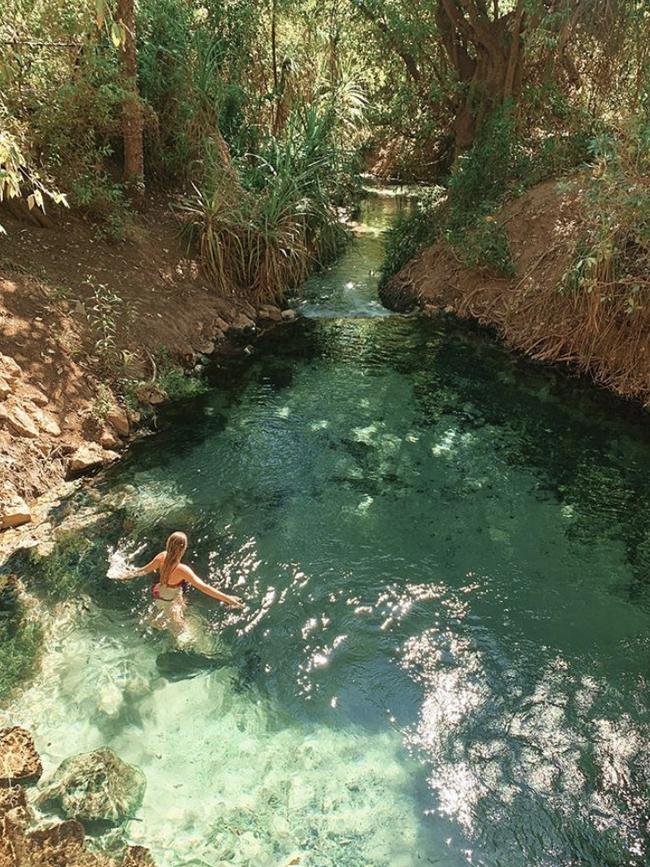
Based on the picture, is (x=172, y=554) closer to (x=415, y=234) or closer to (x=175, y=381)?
(x=175, y=381)

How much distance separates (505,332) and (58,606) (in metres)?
8.65

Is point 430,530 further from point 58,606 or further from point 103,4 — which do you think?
point 103,4

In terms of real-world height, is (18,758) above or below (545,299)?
below

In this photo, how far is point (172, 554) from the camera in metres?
5.44

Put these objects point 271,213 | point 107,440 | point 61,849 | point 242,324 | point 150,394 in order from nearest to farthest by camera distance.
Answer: point 61,849, point 107,440, point 150,394, point 271,213, point 242,324

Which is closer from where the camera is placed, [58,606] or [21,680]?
[21,680]

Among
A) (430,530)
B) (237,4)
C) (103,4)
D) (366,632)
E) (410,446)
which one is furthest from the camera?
(237,4)

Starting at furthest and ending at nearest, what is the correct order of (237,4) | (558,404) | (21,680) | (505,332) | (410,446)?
(237,4)
(505,332)
(558,404)
(410,446)
(21,680)

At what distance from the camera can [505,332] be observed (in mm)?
11516

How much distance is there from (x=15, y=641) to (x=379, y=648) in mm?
3018

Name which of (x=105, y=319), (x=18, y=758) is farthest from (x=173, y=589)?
(x=105, y=319)

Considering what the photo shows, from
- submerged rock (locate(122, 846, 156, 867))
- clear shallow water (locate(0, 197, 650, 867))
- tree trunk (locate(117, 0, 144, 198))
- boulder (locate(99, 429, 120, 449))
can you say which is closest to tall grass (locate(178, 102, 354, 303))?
tree trunk (locate(117, 0, 144, 198))

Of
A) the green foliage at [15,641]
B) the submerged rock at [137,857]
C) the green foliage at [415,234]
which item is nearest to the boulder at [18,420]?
the green foliage at [15,641]

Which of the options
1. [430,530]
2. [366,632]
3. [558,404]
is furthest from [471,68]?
[366,632]
